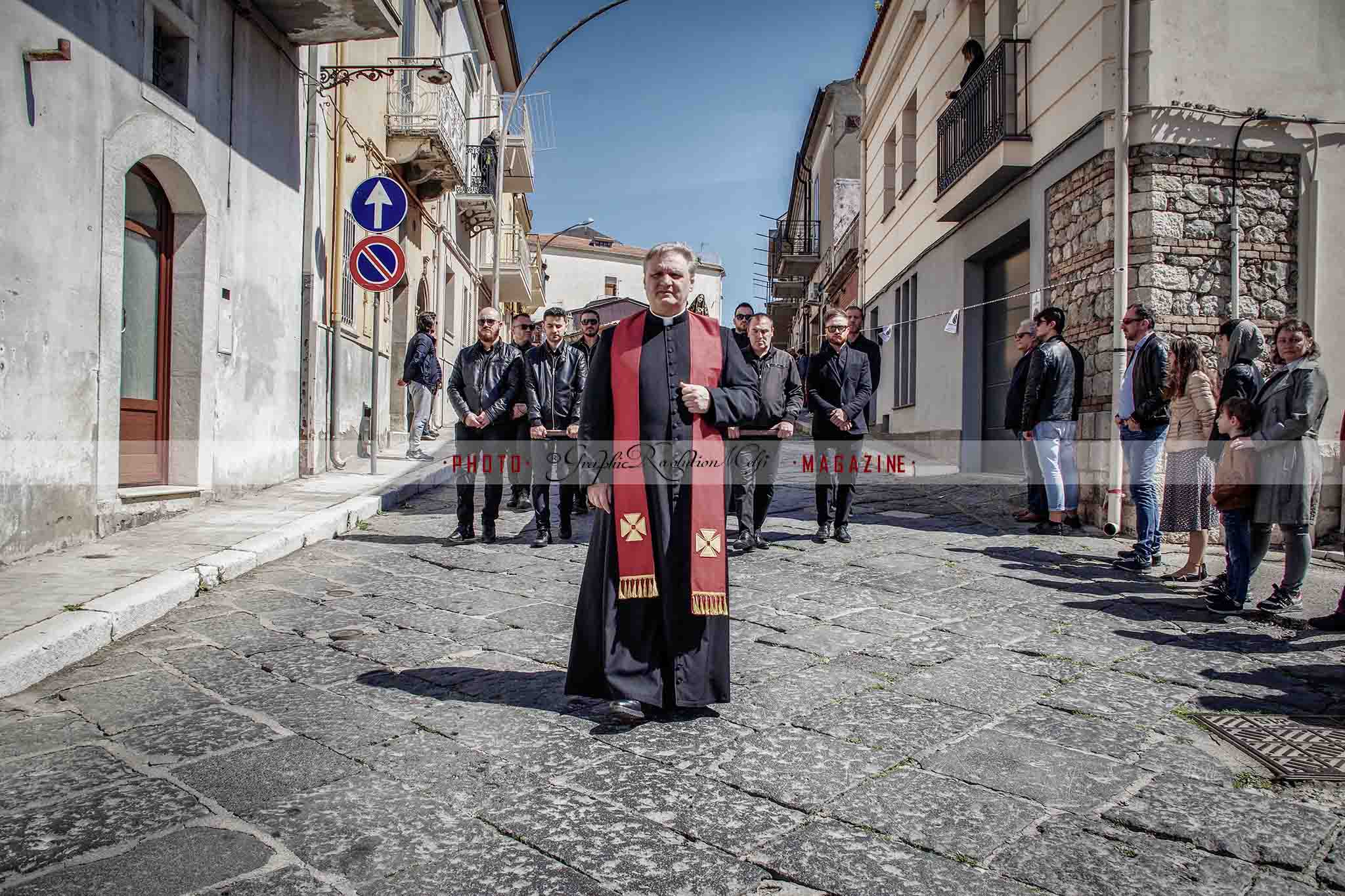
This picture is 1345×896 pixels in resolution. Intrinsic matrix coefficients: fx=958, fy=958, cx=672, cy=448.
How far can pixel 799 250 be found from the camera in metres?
32.7

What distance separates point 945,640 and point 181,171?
7.15 metres

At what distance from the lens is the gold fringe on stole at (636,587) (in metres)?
3.66

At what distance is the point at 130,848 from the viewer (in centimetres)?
248

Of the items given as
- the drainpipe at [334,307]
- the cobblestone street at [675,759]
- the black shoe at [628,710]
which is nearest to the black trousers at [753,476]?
the cobblestone street at [675,759]

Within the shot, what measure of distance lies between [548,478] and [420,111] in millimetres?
11042

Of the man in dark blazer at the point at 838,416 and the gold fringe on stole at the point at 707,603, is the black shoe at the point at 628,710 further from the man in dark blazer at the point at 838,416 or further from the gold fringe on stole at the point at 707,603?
the man in dark blazer at the point at 838,416

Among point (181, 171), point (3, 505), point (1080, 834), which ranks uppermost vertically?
point (181, 171)

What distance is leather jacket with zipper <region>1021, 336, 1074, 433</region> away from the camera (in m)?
8.23

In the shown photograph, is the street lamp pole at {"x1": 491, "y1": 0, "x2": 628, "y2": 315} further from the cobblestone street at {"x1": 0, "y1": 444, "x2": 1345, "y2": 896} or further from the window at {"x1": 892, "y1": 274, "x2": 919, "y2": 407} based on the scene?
the cobblestone street at {"x1": 0, "y1": 444, "x2": 1345, "y2": 896}

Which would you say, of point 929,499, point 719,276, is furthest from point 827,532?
point 719,276

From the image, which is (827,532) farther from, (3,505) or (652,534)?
(3,505)

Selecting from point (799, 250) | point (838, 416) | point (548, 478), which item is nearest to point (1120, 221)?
point (838, 416)

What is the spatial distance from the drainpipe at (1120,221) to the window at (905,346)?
23.5 ft

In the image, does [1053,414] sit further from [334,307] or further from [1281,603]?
[334,307]
